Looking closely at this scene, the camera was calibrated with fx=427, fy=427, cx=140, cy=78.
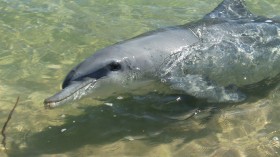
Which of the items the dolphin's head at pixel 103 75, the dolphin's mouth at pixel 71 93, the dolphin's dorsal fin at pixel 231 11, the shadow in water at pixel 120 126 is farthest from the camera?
the dolphin's dorsal fin at pixel 231 11

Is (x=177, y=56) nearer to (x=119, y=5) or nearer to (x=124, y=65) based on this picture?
(x=124, y=65)

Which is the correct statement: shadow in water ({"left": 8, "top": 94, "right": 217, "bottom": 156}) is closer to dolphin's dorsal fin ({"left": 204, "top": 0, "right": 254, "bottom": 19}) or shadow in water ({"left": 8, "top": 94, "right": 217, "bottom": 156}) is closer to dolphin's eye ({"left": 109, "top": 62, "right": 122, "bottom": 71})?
dolphin's eye ({"left": 109, "top": 62, "right": 122, "bottom": 71})

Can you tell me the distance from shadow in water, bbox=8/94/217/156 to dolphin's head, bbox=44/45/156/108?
0.35 meters

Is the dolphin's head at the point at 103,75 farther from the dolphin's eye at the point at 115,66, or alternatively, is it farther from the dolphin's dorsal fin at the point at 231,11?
the dolphin's dorsal fin at the point at 231,11

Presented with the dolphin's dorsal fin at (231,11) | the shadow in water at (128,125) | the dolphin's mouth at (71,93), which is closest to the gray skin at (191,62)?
the dolphin's mouth at (71,93)

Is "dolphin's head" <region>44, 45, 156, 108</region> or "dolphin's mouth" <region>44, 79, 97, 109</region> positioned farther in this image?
"dolphin's head" <region>44, 45, 156, 108</region>

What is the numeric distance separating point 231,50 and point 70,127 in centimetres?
231

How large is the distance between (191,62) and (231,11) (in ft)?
6.04

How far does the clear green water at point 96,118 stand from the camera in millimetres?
4516

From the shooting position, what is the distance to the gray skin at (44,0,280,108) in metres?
4.75

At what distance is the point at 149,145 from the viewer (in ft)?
14.9

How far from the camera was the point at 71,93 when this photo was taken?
175 inches

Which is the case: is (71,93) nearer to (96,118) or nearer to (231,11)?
(96,118)

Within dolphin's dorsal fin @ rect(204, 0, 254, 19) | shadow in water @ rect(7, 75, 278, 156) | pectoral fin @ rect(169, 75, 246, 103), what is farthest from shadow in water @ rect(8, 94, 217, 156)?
dolphin's dorsal fin @ rect(204, 0, 254, 19)
